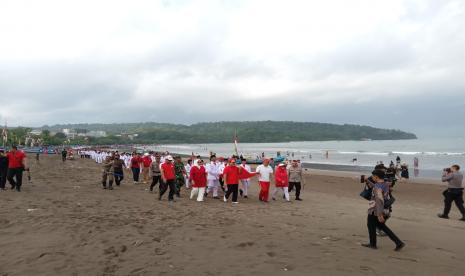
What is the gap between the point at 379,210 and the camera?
7430mm

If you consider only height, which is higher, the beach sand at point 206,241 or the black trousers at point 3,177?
the black trousers at point 3,177

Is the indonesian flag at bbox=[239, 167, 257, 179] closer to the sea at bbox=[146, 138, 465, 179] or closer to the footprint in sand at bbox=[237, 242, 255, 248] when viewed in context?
the footprint in sand at bbox=[237, 242, 255, 248]

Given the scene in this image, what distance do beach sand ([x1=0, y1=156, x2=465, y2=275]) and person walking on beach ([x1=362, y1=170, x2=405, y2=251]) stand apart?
0.26 m

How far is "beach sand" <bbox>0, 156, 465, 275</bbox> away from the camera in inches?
247

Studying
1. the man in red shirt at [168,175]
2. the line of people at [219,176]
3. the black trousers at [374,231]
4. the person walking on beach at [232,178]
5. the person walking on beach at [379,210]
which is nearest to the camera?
the person walking on beach at [379,210]

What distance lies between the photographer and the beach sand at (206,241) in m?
6.28

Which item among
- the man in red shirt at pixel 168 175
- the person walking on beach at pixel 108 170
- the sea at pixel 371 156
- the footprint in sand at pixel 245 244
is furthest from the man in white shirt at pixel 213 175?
the sea at pixel 371 156

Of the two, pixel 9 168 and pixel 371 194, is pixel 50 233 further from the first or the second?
Result: pixel 9 168

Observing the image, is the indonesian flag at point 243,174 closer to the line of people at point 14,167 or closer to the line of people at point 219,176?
the line of people at point 219,176

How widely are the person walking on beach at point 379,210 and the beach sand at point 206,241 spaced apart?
260mm

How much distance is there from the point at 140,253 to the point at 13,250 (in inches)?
84.2

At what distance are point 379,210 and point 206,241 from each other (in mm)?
3234

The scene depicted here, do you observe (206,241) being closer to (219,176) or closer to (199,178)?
(199,178)

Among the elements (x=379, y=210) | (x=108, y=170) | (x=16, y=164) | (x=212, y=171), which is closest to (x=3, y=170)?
(x=16, y=164)
